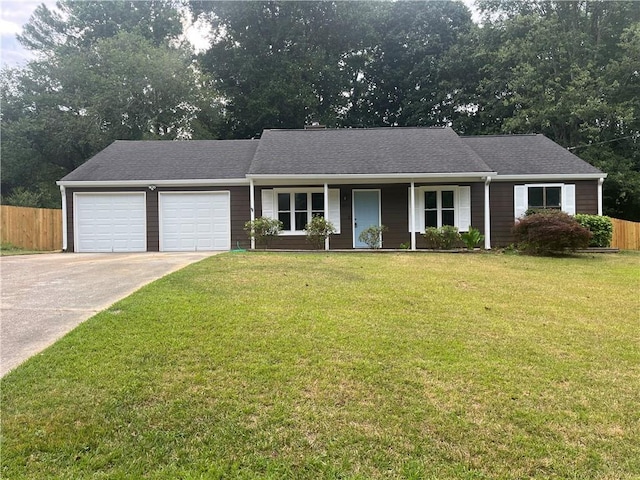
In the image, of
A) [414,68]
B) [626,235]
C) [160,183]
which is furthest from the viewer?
[414,68]

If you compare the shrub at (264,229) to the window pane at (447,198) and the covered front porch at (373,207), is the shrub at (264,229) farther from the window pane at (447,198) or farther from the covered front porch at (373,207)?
the window pane at (447,198)

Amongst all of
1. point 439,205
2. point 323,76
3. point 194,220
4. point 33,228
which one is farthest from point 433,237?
point 323,76

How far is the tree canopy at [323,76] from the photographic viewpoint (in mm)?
23031

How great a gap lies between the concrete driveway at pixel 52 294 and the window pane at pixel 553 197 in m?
12.2

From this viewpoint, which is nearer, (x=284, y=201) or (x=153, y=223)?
(x=284, y=201)

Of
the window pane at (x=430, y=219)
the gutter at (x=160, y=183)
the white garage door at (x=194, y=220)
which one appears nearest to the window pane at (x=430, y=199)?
the window pane at (x=430, y=219)

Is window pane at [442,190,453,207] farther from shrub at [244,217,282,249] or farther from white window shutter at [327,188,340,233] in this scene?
shrub at [244,217,282,249]

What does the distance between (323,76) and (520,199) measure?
2052 cm

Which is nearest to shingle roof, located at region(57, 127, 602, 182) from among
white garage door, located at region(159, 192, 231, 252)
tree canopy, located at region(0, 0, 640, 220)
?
white garage door, located at region(159, 192, 231, 252)

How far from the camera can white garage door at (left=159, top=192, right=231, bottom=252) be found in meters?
14.8

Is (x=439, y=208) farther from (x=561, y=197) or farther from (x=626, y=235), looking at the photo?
(x=626, y=235)

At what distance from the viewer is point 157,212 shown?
1477cm

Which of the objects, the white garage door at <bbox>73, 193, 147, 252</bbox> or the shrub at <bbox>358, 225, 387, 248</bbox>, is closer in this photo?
the shrub at <bbox>358, 225, 387, 248</bbox>

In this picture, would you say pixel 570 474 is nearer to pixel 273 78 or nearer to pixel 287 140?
pixel 287 140
